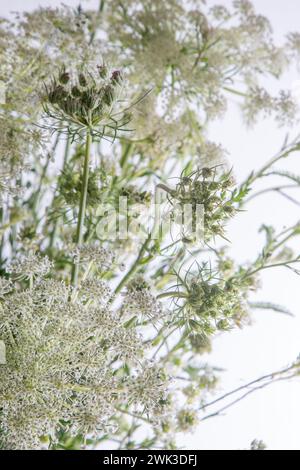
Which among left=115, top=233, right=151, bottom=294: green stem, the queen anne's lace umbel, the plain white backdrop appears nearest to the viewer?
the queen anne's lace umbel

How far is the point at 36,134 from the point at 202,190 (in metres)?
0.24

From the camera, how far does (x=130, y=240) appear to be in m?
0.83

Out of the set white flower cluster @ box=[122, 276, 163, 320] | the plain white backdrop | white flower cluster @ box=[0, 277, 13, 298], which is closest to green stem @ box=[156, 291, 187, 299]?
white flower cluster @ box=[122, 276, 163, 320]

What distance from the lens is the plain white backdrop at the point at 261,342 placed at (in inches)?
42.9

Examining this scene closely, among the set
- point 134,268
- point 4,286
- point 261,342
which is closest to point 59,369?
point 4,286

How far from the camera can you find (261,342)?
114cm

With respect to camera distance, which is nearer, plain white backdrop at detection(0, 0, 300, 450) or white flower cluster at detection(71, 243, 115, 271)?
white flower cluster at detection(71, 243, 115, 271)

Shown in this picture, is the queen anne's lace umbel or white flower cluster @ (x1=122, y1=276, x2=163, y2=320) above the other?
white flower cluster @ (x1=122, y1=276, x2=163, y2=320)

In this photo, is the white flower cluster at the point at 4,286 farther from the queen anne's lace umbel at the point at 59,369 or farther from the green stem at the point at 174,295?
the green stem at the point at 174,295

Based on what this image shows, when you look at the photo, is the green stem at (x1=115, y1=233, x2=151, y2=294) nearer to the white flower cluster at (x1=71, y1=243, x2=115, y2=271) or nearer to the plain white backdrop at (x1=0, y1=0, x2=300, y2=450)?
the white flower cluster at (x1=71, y1=243, x2=115, y2=271)

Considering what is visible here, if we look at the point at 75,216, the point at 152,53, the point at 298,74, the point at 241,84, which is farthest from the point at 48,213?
the point at 298,74

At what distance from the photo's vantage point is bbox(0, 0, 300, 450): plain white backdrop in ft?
3.58
